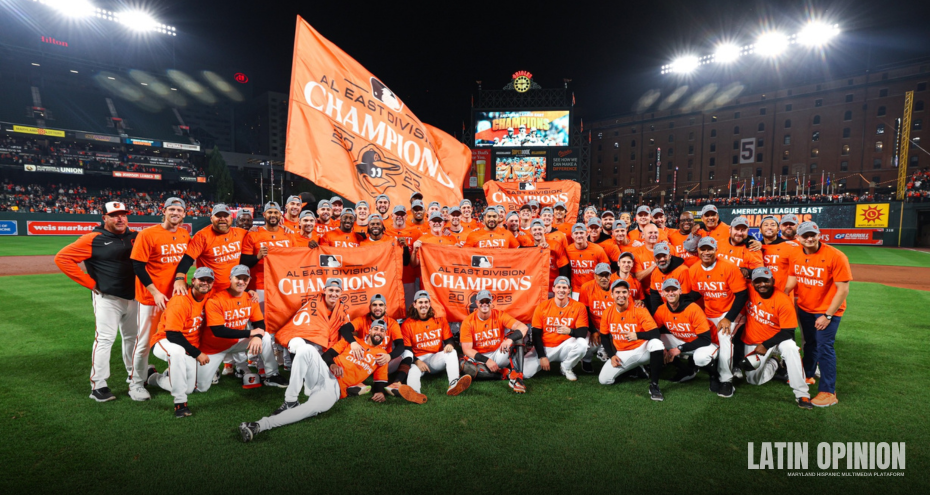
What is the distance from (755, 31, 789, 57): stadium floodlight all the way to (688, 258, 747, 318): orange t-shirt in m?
77.3

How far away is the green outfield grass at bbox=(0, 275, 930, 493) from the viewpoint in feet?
13.0

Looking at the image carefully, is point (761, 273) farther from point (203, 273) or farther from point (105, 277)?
point (105, 277)

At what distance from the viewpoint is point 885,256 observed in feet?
84.6

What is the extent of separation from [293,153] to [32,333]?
24.5 feet

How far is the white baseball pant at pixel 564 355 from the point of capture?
6.66 m

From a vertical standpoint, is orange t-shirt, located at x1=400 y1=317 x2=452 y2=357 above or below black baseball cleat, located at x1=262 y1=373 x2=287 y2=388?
above

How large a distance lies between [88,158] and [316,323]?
2528 inches

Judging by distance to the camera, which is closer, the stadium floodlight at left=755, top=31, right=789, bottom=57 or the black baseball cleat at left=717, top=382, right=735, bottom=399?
the black baseball cleat at left=717, top=382, right=735, bottom=399

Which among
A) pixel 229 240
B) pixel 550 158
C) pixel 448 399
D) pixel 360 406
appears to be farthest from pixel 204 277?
pixel 550 158

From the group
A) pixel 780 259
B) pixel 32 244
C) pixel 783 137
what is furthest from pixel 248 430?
pixel 783 137

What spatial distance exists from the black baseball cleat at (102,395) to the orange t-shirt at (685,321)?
7.83 metres

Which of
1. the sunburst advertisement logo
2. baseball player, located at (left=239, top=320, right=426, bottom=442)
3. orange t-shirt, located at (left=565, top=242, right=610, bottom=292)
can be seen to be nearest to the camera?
baseball player, located at (left=239, top=320, right=426, bottom=442)

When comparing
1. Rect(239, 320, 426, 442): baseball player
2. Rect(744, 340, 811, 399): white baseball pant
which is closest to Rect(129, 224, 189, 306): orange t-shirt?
Rect(239, 320, 426, 442): baseball player

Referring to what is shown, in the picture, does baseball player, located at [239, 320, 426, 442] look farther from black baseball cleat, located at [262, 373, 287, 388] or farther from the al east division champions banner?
the al east division champions banner
